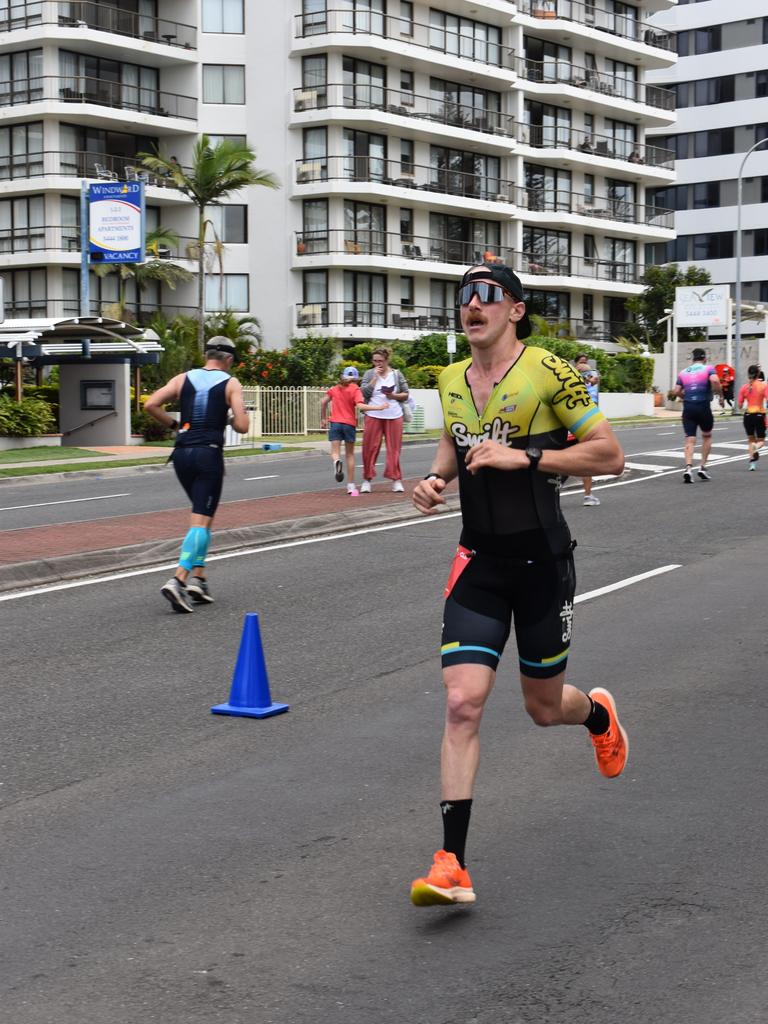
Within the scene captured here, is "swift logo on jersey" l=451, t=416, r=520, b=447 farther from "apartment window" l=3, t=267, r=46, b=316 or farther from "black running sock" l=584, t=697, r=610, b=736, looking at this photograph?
"apartment window" l=3, t=267, r=46, b=316

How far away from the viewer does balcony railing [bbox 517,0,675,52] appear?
212ft

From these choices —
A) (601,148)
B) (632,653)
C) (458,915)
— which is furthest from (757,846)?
(601,148)

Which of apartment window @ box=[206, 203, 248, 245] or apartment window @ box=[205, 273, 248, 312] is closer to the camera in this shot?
apartment window @ box=[205, 273, 248, 312]

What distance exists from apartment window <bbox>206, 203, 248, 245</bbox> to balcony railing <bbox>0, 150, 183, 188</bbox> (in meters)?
2.81

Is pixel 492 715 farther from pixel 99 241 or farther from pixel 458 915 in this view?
pixel 99 241

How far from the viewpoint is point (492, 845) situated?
513cm

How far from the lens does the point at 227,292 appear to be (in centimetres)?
5591

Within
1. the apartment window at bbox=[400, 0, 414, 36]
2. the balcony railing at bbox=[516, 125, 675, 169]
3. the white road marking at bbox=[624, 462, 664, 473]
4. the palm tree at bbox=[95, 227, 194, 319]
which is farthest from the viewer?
the balcony railing at bbox=[516, 125, 675, 169]

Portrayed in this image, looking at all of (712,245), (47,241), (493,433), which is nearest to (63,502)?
(493,433)

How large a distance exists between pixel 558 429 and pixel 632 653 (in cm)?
414

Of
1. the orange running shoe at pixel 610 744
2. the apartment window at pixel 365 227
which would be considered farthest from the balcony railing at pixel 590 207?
the orange running shoe at pixel 610 744

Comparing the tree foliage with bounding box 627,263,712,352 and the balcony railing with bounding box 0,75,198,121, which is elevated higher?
the balcony railing with bounding box 0,75,198,121

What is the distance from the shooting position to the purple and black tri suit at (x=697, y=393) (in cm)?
1952

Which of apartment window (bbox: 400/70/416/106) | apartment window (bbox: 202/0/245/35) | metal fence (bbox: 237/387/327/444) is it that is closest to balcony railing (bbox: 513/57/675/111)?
apartment window (bbox: 400/70/416/106)
